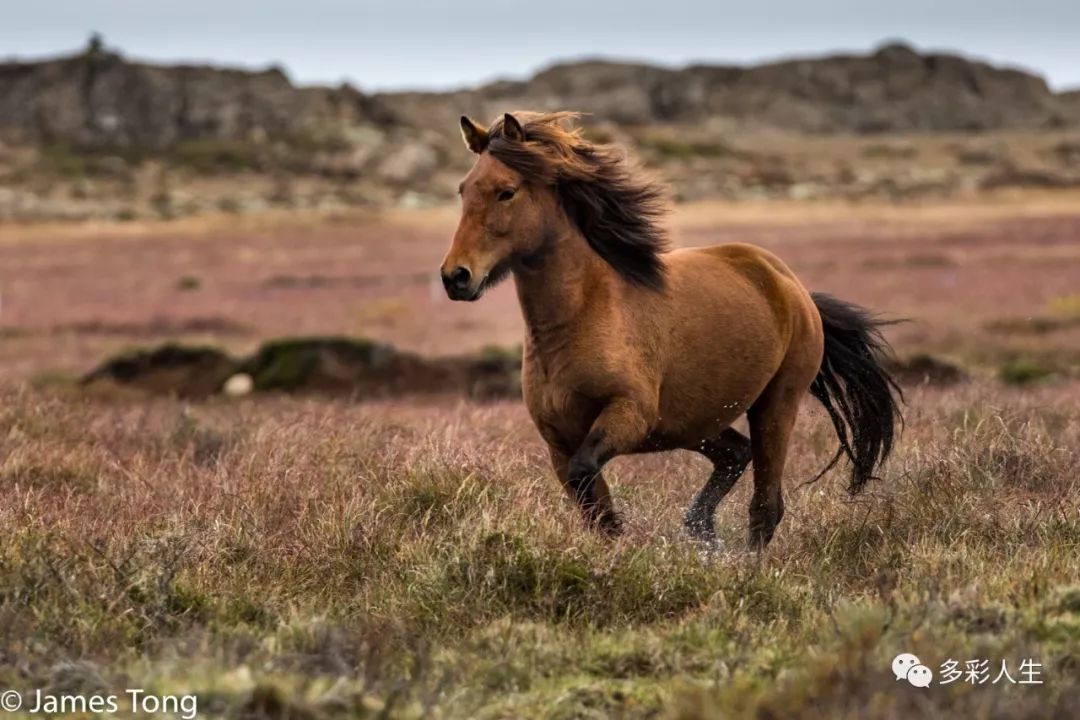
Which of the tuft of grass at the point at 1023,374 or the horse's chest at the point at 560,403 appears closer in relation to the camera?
the horse's chest at the point at 560,403

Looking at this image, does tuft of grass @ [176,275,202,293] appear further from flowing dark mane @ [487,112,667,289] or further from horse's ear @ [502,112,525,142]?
horse's ear @ [502,112,525,142]

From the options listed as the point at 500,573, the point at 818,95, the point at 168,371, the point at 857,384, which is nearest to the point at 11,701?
the point at 500,573

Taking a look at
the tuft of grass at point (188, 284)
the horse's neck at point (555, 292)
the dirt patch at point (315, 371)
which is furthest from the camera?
the tuft of grass at point (188, 284)

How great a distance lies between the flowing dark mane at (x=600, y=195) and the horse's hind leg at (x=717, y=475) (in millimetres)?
1284

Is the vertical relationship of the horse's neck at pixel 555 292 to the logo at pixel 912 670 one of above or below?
above

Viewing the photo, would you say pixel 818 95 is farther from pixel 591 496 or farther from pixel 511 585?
pixel 511 585

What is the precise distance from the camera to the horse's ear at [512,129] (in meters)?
7.21

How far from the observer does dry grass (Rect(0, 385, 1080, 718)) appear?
4.83m

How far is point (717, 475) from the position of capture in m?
8.40

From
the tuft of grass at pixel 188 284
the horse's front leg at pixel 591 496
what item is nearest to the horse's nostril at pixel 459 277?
the horse's front leg at pixel 591 496

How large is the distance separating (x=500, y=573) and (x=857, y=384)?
3.45 meters

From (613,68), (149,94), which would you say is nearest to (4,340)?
(149,94)

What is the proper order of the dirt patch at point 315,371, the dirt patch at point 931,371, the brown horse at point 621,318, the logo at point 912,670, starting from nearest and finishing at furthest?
1. the logo at point 912,670
2. the brown horse at point 621,318
3. the dirt patch at point 931,371
4. the dirt patch at point 315,371

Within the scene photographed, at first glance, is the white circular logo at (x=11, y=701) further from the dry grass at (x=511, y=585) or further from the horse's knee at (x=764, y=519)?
the horse's knee at (x=764, y=519)
